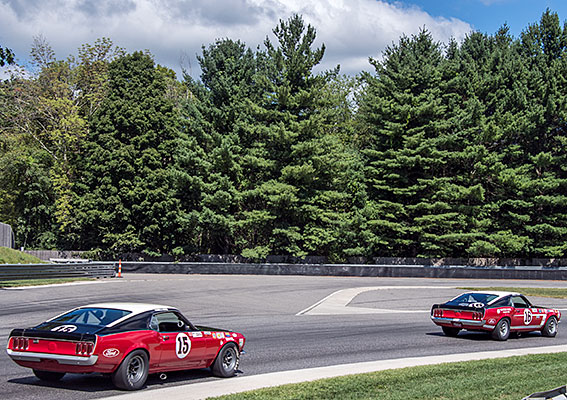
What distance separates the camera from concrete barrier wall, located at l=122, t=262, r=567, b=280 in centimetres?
4525

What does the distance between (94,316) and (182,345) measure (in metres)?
1.61

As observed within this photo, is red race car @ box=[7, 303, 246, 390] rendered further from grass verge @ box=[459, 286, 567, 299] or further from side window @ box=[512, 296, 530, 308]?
grass verge @ box=[459, 286, 567, 299]

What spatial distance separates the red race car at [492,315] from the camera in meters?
17.3

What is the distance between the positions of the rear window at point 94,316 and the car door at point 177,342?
0.63 metres

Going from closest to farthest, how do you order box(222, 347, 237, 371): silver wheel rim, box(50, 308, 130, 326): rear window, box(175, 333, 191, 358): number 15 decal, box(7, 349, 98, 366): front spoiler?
box(7, 349, 98, 366): front spoiler, box(50, 308, 130, 326): rear window, box(175, 333, 191, 358): number 15 decal, box(222, 347, 237, 371): silver wheel rim

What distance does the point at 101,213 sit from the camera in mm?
55625

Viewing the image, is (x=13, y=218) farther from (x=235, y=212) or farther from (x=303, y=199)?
(x=303, y=199)

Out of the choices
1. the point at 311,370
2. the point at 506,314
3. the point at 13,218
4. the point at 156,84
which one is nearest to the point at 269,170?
the point at 156,84

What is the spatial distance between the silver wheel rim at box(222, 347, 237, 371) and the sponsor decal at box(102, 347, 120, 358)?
2583mm

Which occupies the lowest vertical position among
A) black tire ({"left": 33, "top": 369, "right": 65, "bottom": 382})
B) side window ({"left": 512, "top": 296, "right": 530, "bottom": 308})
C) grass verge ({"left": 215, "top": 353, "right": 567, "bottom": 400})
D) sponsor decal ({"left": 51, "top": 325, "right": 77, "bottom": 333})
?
grass verge ({"left": 215, "top": 353, "right": 567, "bottom": 400})

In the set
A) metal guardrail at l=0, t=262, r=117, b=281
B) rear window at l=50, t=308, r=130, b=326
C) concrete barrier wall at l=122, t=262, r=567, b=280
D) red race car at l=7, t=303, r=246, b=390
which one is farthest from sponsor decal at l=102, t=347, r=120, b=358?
concrete barrier wall at l=122, t=262, r=567, b=280

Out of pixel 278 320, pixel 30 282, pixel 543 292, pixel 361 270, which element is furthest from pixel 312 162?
pixel 278 320

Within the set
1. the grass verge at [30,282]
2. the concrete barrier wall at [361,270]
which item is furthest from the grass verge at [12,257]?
the concrete barrier wall at [361,270]

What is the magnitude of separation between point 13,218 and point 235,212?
92.1ft
